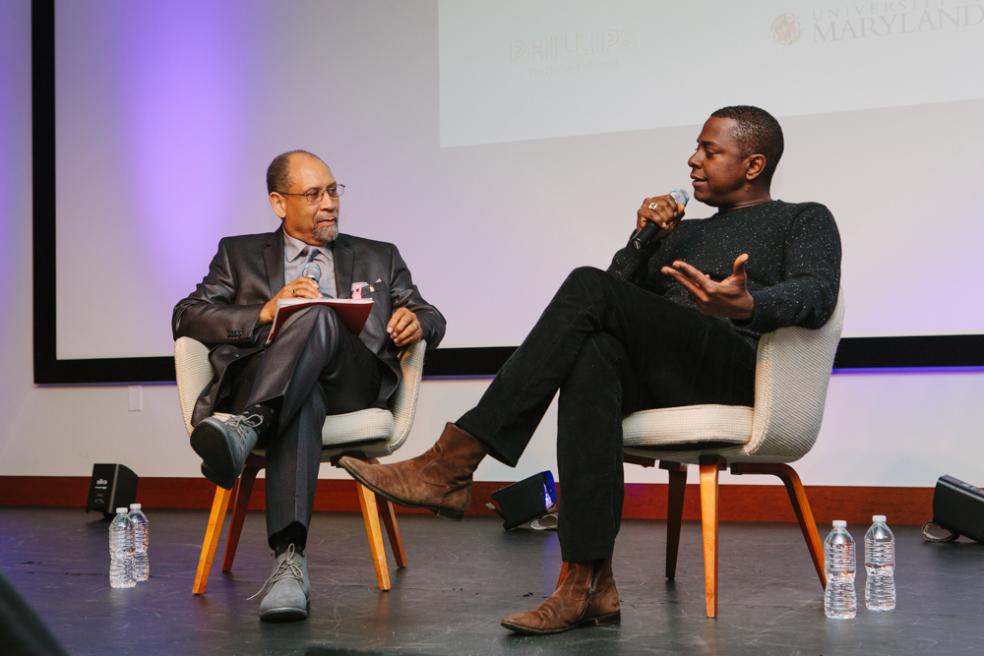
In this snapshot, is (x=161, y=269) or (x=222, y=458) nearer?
(x=222, y=458)

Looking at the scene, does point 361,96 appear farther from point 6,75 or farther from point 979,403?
point 979,403

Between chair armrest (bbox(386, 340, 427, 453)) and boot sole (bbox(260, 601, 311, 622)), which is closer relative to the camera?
boot sole (bbox(260, 601, 311, 622))

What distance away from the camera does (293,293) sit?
2527mm

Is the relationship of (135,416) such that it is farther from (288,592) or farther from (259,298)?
(288,592)

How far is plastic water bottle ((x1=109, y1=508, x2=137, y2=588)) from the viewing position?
247cm

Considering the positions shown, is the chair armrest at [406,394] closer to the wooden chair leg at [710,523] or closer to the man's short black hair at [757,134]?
the wooden chair leg at [710,523]

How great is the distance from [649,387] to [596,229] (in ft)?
6.55

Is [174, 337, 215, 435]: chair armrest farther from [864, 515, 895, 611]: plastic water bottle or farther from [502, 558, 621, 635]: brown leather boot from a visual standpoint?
[864, 515, 895, 611]: plastic water bottle

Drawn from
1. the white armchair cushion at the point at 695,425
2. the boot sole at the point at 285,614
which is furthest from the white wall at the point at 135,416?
the boot sole at the point at 285,614

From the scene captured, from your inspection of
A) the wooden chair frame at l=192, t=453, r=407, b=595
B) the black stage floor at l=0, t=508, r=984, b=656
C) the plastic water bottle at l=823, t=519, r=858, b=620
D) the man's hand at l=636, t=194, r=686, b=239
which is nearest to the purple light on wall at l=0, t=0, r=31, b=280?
the black stage floor at l=0, t=508, r=984, b=656

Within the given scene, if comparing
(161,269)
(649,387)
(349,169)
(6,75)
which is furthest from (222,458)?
(6,75)

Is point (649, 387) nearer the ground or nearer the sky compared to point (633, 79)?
nearer the ground

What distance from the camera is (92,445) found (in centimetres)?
486

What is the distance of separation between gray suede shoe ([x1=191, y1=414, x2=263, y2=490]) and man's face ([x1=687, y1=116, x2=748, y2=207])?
3.74 ft
